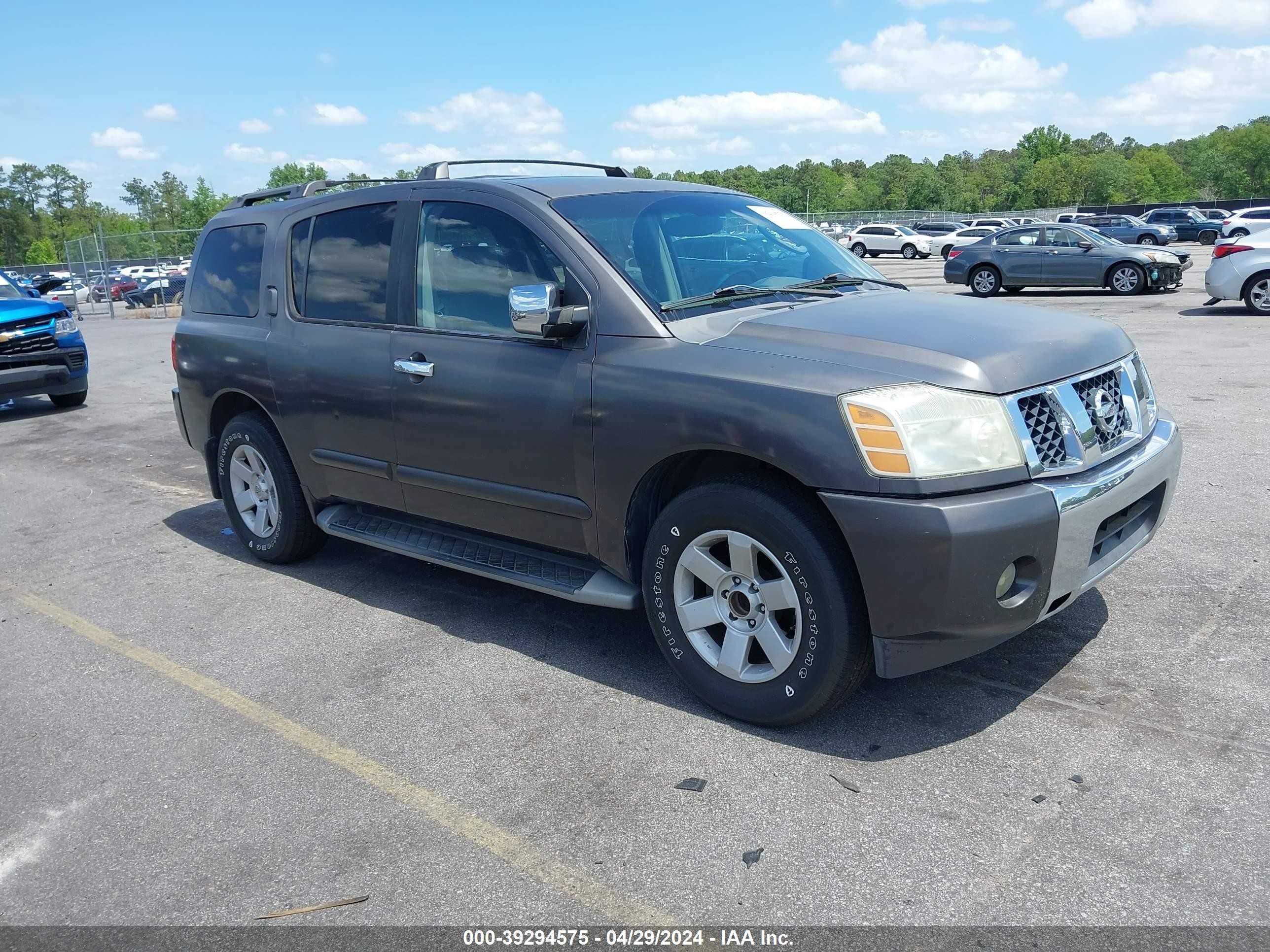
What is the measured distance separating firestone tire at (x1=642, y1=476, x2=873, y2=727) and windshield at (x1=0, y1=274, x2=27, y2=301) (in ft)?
36.0

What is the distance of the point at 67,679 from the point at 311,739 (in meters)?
1.41

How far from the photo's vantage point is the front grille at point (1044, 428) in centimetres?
322

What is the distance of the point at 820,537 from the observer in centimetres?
324

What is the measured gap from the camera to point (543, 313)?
3.75 metres

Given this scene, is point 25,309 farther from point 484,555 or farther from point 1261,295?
point 1261,295

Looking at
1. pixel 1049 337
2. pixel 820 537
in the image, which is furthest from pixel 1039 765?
pixel 1049 337

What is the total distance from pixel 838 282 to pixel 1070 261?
1818 centimetres

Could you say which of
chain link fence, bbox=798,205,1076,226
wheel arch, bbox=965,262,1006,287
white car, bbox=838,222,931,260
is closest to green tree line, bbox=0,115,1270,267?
chain link fence, bbox=798,205,1076,226

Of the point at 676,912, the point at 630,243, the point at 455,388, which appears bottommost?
the point at 676,912

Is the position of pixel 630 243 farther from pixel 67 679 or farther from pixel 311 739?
pixel 67 679

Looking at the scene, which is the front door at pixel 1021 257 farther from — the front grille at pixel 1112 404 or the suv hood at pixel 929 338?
the front grille at pixel 1112 404

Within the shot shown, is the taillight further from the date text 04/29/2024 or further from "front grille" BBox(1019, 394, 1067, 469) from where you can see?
the date text 04/29/2024

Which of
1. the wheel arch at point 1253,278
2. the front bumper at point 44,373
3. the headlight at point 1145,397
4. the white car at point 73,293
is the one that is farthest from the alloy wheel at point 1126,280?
the white car at point 73,293

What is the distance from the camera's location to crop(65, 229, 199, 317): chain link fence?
33469 mm
